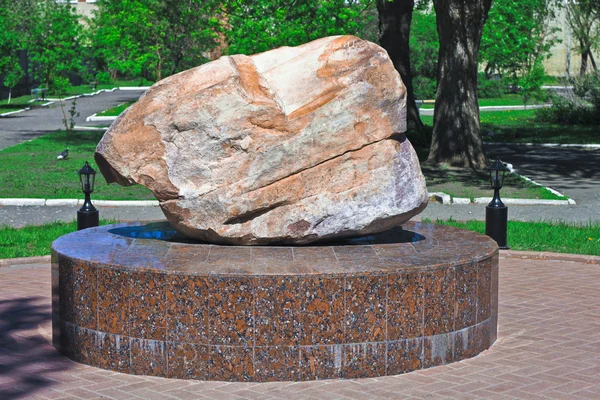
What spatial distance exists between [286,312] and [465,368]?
1431 millimetres

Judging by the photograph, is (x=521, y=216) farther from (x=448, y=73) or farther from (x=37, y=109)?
(x=37, y=109)

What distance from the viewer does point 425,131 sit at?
25.1 meters

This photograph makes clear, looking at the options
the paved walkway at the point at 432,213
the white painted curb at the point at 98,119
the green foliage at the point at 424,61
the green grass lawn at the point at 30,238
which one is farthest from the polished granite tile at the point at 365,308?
the green foliage at the point at 424,61

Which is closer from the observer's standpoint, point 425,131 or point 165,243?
point 165,243

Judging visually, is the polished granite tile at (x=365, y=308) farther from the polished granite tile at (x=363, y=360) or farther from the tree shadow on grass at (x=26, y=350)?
the tree shadow on grass at (x=26, y=350)

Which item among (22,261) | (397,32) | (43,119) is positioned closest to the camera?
(22,261)

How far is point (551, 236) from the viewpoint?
12.3m

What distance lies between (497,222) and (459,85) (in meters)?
8.26

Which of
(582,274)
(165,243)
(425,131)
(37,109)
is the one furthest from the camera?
(37,109)

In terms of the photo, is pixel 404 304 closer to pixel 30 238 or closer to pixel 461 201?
pixel 30 238

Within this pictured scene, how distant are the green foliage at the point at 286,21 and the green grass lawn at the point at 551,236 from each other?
13303 millimetres

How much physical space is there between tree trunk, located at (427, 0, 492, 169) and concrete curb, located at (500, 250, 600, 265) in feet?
26.7

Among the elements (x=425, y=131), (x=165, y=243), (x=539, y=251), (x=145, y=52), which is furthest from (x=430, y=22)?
(x=165, y=243)

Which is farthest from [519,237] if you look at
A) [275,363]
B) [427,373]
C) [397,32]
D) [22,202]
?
[397,32]
